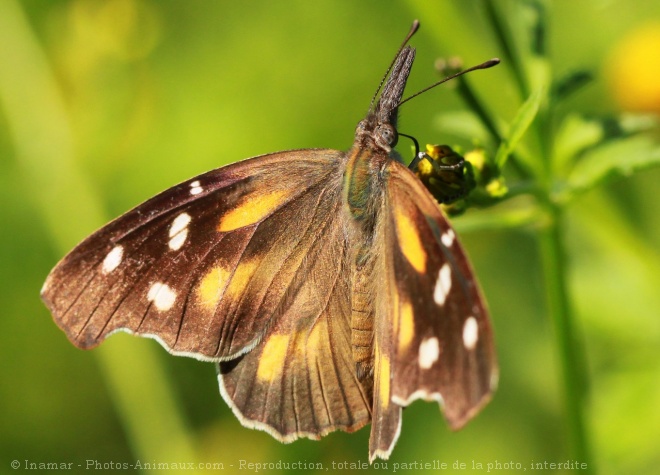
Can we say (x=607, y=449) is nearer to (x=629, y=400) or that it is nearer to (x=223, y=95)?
(x=629, y=400)

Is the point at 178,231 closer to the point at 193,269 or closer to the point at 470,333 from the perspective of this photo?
the point at 193,269

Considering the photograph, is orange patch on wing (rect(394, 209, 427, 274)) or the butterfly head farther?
the butterfly head

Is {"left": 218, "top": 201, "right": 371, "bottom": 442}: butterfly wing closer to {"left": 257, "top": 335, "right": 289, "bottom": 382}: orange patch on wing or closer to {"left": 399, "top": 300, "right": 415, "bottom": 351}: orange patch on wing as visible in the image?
{"left": 257, "top": 335, "right": 289, "bottom": 382}: orange patch on wing

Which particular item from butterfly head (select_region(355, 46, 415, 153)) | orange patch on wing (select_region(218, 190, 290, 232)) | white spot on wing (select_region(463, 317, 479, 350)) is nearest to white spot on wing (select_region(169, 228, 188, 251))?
orange patch on wing (select_region(218, 190, 290, 232))

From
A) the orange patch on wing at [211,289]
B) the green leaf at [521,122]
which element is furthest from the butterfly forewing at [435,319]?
the orange patch on wing at [211,289]

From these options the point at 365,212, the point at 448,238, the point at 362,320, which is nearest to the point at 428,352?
the point at 448,238

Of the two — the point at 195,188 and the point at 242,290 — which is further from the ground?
the point at 195,188
